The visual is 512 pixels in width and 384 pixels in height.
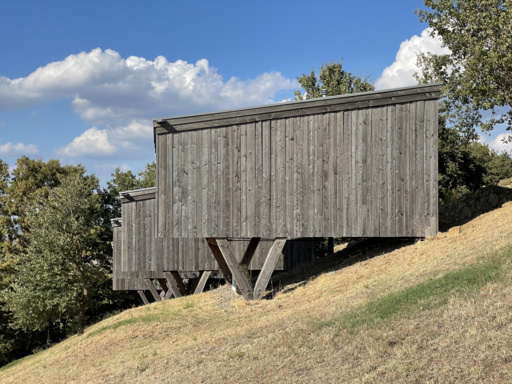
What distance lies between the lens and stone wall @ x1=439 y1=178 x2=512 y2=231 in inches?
695

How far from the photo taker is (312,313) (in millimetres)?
11562

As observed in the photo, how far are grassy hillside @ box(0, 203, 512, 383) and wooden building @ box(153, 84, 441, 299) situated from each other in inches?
60.5

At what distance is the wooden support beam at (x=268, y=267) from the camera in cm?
1552

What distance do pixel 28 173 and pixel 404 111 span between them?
3257 cm

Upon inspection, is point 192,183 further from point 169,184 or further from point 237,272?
point 237,272

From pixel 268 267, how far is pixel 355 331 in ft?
22.2

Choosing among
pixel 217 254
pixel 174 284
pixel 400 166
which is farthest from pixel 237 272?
pixel 174 284

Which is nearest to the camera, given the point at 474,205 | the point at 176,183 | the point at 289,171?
the point at 289,171

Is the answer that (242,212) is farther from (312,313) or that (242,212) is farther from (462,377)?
(462,377)

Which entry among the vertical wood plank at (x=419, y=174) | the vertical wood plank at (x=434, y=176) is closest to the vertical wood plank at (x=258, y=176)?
the vertical wood plank at (x=419, y=174)

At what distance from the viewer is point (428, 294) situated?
9969 mm

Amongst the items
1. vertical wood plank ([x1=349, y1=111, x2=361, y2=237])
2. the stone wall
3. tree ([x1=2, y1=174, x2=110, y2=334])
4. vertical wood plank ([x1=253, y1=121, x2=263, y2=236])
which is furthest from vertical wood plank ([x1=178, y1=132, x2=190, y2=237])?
tree ([x1=2, y1=174, x2=110, y2=334])

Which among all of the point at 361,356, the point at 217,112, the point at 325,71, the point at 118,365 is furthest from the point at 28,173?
the point at 361,356

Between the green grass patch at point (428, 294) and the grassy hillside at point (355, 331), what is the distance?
32mm
